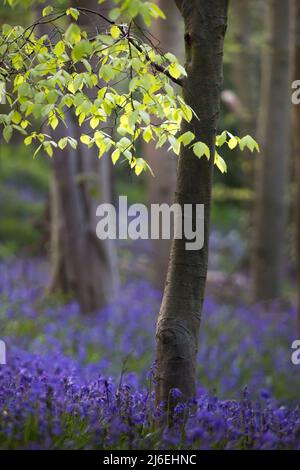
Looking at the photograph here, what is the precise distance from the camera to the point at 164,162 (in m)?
10.5

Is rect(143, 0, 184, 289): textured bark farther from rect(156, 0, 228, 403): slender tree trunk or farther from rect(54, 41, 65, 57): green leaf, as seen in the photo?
rect(54, 41, 65, 57): green leaf

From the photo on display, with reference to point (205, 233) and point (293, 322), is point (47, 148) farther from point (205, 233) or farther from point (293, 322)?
point (293, 322)

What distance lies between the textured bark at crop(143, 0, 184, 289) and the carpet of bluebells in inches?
33.2

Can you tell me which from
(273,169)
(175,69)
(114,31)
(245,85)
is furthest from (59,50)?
(245,85)

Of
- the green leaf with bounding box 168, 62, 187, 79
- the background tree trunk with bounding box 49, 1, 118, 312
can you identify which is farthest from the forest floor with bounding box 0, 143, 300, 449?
the green leaf with bounding box 168, 62, 187, 79

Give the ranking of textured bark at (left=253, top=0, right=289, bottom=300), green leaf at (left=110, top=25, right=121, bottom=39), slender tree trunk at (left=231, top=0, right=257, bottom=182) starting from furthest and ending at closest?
slender tree trunk at (left=231, top=0, right=257, bottom=182), textured bark at (left=253, top=0, right=289, bottom=300), green leaf at (left=110, top=25, right=121, bottom=39)

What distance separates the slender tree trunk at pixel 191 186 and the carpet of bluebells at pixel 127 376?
0.55ft

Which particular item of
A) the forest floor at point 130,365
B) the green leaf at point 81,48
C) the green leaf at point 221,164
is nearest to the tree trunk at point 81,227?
the forest floor at point 130,365

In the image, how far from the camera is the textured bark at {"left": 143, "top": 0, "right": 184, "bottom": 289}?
10.2m

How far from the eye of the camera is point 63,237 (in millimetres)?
9680

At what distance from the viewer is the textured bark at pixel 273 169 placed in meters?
12.2

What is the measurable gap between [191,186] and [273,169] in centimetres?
844

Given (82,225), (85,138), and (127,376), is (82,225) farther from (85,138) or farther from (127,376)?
(85,138)

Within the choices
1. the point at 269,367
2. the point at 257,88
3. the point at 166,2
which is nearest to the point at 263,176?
the point at 166,2
